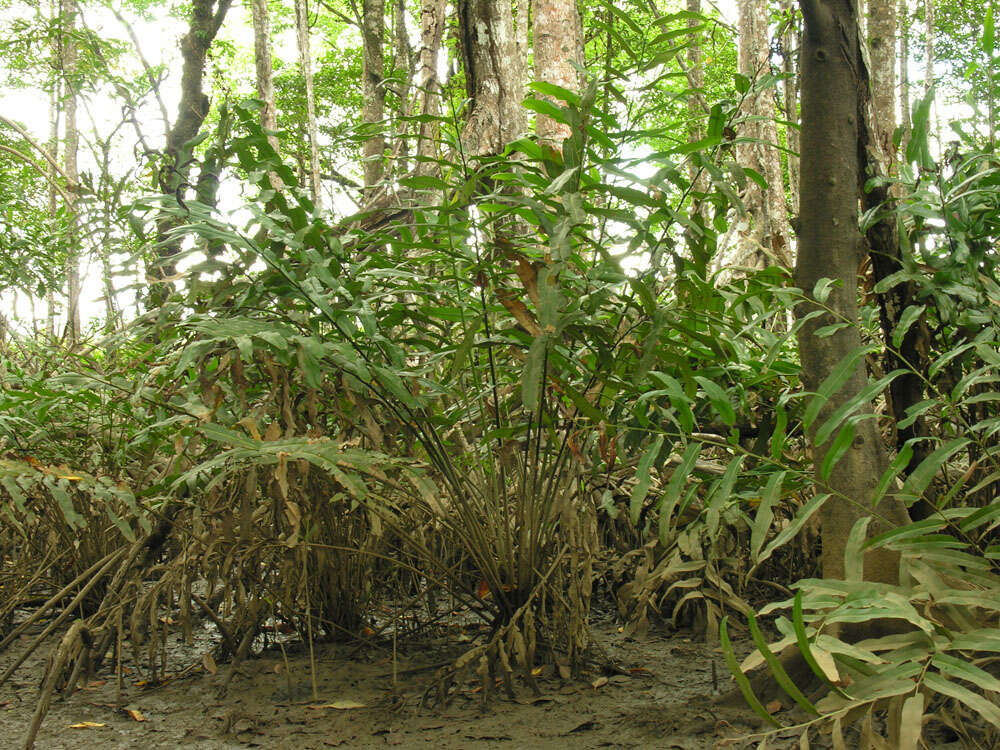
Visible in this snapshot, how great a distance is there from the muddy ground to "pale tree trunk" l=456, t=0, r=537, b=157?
6.88ft

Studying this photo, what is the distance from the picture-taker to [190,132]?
7.21 metres

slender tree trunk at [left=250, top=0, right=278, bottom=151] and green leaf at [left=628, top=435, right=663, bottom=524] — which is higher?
slender tree trunk at [left=250, top=0, right=278, bottom=151]

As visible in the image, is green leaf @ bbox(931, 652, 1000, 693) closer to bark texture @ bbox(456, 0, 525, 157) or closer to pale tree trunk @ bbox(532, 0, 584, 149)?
bark texture @ bbox(456, 0, 525, 157)

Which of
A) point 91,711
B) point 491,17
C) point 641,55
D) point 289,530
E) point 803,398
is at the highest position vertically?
point 491,17

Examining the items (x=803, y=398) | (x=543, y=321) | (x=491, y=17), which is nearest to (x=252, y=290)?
(x=543, y=321)

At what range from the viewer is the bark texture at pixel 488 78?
3348 millimetres

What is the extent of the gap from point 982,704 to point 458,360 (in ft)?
3.46

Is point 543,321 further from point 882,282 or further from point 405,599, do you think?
point 405,599

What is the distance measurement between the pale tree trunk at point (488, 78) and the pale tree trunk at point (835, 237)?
65.0 inches

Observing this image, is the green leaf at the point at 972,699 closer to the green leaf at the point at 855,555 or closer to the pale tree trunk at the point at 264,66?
the green leaf at the point at 855,555

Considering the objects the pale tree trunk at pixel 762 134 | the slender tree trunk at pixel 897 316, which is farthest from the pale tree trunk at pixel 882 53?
the slender tree trunk at pixel 897 316

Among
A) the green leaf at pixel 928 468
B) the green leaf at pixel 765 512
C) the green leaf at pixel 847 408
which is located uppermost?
the green leaf at pixel 847 408

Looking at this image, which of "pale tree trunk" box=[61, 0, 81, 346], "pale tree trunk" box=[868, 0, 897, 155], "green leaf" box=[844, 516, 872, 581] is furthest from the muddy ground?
"pale tree trunk" box=[868, 0, 897, 155]

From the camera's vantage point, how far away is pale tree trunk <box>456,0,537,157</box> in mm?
3348
